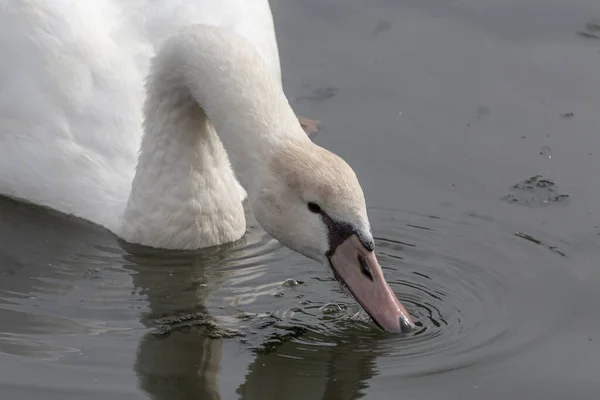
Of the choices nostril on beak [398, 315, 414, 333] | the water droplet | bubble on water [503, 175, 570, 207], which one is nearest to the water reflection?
nostril on beak [398, 315, 414, 333]

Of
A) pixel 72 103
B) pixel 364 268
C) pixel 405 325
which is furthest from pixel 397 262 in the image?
pixel 72 103

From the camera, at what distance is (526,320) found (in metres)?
8.33

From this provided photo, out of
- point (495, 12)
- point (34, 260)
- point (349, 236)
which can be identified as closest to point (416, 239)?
point (349, 236)

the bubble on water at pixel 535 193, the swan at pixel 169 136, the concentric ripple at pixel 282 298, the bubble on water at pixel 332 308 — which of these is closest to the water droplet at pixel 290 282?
the concentric ripple at pixel 282 298

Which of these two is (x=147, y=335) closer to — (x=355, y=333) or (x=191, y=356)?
(x=191, y=356)

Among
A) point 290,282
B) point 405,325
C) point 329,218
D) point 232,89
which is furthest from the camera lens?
point 290,282

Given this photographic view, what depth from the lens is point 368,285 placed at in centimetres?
770

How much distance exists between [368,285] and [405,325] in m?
0.31

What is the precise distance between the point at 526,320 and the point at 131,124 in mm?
2918

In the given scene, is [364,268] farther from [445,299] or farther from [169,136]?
[169,136]

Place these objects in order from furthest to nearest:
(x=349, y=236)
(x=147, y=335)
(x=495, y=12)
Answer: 1. (x=495, y=12)
2. (x=147, y=335)
3. (x=349, y=236)

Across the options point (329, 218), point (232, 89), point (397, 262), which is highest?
point (232, 89)

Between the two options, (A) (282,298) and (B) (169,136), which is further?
(B) (169,136)

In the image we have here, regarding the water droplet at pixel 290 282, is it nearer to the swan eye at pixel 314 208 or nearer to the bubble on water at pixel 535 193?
the swan eye at pixel 314 208
